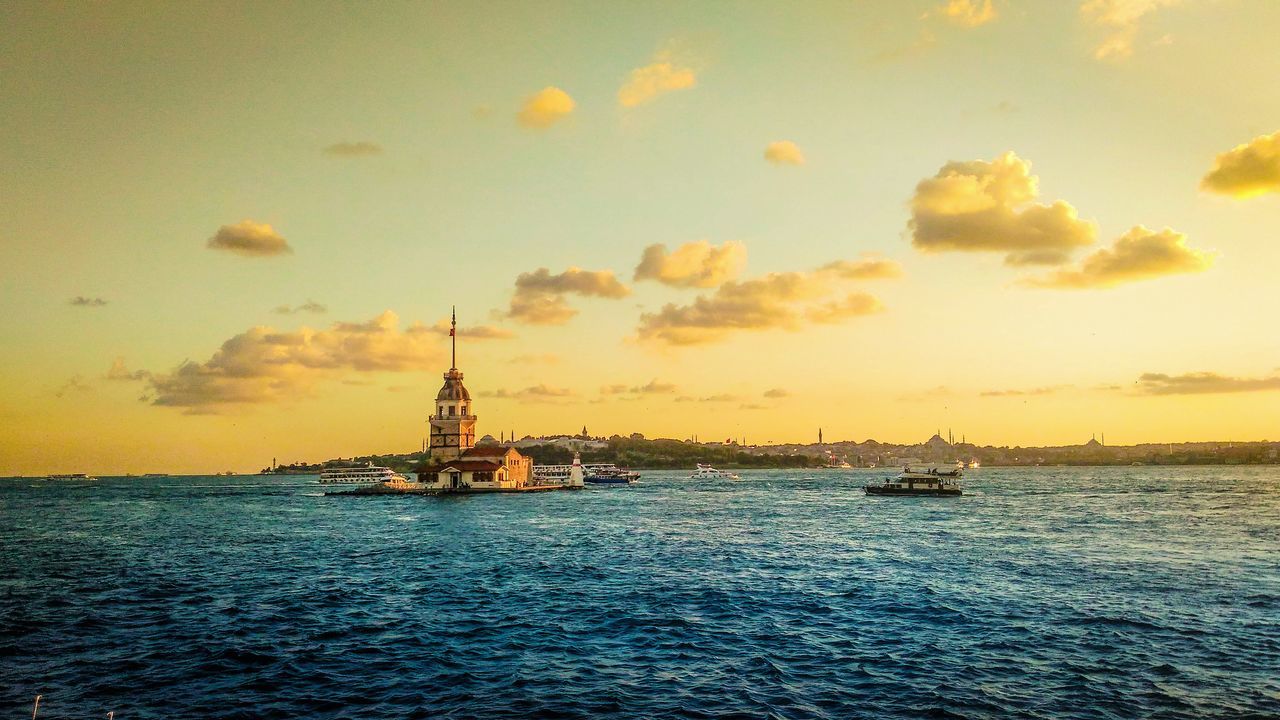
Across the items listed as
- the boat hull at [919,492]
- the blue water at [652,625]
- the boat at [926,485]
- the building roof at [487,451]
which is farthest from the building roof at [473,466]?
the blue water at [652,625]

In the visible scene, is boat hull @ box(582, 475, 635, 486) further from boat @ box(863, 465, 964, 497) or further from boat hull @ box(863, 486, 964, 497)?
boat @ box(863, 465, 964, 497)

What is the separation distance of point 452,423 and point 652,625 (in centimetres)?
12014

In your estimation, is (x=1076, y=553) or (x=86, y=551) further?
(x=86, y=551)

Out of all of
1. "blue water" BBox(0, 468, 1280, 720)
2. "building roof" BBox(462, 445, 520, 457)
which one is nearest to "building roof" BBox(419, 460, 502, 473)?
"building roof" BBox(462, 445, 520, 457)

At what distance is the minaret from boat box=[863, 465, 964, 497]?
75.9 m

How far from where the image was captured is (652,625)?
3095cm

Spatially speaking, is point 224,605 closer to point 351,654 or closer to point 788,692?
point 351,654

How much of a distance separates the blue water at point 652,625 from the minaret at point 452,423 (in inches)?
3169

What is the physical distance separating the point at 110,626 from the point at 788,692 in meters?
27.8

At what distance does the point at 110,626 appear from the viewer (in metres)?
31.6

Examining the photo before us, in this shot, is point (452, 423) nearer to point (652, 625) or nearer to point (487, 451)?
point (487, 451)

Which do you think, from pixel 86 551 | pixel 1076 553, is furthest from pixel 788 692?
pixel 86 551

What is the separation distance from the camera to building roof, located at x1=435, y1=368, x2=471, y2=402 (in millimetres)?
147375

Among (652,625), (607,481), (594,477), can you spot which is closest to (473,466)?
(607,481)
